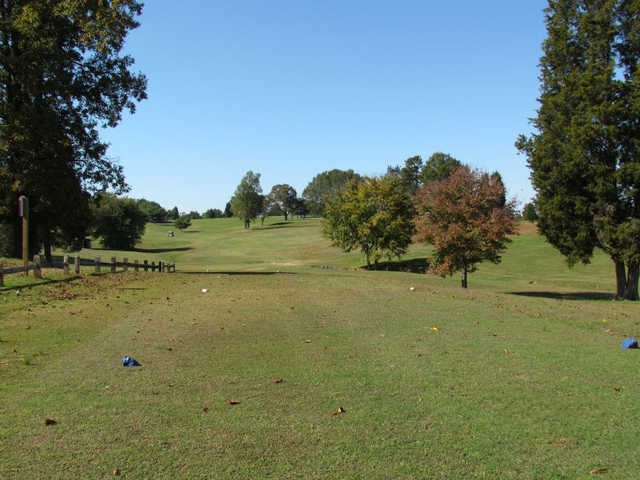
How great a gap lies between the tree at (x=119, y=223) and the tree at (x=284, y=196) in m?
93.6

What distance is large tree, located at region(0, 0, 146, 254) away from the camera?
2242 centimetres

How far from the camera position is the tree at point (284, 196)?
566ft

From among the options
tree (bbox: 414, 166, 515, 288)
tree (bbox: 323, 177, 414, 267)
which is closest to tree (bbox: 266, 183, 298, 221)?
tree (bbox: 323, 177, 414, 267)

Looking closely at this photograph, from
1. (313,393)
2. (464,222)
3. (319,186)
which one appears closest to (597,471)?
(313,393)

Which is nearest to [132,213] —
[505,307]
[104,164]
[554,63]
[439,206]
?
[104,164]

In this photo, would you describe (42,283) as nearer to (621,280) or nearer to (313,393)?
(313,393)

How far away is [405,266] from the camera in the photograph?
5362cm

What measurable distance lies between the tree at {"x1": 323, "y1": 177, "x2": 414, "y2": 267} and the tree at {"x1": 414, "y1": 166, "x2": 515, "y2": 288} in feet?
67.9

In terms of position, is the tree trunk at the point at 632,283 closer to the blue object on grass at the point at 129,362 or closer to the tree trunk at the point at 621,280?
the tree trunk at the point at 621,280

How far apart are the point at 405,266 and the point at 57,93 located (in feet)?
124

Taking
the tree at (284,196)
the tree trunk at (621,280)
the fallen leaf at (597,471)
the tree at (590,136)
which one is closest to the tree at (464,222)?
the tree at (590,136)

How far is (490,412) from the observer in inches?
238

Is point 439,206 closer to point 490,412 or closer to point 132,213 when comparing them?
point 490,412

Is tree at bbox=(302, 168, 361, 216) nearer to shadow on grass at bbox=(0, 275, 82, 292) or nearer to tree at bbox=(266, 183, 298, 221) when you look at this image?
tree at bbox=(266, 183, 298, 221)
